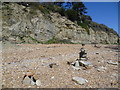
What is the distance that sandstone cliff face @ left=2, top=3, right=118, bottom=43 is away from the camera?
685 inches

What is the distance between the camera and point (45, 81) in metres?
3.38

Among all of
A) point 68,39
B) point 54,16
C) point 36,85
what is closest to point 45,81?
point 36,85

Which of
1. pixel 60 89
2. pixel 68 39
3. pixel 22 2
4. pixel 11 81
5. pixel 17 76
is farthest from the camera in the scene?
Result: pixel 68 39

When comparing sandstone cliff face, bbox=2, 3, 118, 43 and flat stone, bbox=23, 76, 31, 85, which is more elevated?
sandstone cliff face, bbox=2, 3, 118, 43

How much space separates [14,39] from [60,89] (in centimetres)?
1601

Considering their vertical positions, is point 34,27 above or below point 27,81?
above

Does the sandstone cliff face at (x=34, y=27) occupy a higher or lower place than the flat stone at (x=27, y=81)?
higher

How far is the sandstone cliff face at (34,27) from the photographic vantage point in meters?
17.4

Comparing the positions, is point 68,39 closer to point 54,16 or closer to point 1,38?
point 54,16

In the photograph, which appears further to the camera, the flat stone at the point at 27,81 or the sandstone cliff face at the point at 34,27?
the sandstone cliff face at the point at 34,27

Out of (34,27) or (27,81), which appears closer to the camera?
(27,81)

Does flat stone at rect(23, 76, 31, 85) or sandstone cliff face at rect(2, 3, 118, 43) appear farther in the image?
sandstone cliff face at rect(2, 3, 118, 43)

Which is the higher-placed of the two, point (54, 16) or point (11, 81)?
point (54, 16)

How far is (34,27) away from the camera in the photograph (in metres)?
20.3
